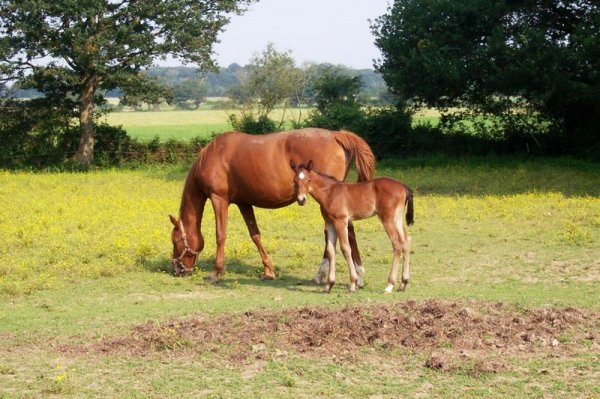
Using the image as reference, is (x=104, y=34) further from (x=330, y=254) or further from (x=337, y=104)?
(x=330, y=254)

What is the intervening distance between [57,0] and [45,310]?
23032 millimetres

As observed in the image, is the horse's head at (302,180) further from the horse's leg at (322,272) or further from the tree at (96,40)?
the tree at (96,40)

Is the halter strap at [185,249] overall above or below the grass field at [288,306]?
above

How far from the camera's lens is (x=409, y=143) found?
1267 inches

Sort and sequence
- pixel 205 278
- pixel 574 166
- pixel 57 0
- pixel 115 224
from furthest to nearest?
pixel 57 0 → pixel 574 166 → pixel 115 224 → pixel 205 278

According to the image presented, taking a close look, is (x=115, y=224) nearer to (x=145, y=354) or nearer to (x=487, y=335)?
(x=145, y=354)

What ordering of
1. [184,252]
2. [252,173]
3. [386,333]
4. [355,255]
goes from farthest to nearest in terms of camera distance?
[184,252]
[252,173]
[355,255]
[386,333]

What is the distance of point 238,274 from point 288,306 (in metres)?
3.21

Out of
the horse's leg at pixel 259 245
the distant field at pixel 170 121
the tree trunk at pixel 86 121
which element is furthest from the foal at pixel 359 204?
the distant field at pixel 170 121

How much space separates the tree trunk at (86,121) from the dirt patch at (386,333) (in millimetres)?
26180

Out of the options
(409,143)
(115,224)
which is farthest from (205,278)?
(409,143)

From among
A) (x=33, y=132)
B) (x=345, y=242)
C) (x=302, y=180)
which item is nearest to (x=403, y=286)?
(x=345, y=242)

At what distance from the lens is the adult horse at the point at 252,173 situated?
1219 cm

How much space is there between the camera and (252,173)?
1250 cm
